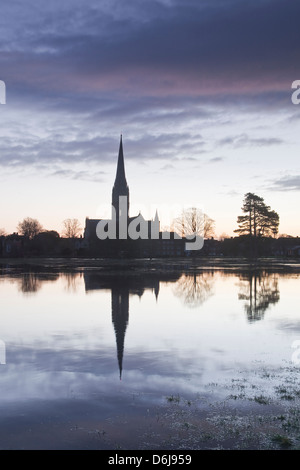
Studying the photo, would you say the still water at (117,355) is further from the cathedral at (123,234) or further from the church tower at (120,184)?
the church tower at (120,184)

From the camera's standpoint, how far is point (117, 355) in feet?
39.1

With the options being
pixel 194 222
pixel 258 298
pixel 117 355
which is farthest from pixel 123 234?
pixel 117 355

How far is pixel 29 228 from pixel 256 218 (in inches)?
3513

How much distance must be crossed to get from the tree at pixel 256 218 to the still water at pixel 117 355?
73016mm

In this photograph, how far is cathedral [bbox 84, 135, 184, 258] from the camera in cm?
10422

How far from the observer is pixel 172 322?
17.0m

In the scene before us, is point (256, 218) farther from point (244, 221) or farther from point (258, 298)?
point (258, 298)

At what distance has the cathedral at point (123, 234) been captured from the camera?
104m

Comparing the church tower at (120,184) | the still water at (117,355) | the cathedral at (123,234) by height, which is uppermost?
the church tower at (120,184)

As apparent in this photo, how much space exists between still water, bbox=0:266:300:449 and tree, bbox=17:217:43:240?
135 metres

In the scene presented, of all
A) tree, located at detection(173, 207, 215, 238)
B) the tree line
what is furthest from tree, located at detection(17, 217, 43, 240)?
tree, located at detection(173, 207, 215, 238)

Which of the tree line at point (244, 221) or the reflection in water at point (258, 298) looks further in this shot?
the tree line at point (244, 221)

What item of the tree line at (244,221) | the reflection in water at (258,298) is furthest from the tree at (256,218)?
the reflection in water at (258,298)

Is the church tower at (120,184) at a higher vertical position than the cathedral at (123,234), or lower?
higher
